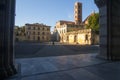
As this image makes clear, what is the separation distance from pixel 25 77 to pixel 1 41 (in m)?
1.22

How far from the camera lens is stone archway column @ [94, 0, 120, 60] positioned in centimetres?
802

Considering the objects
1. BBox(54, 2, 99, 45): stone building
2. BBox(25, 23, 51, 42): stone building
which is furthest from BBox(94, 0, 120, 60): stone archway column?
BBox(25, 23, 51, 42): stone building

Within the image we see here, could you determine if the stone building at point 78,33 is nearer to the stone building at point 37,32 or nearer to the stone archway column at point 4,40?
the stone building at point 37,32

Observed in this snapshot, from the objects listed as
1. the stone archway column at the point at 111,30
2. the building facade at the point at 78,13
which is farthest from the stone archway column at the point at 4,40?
the building facade at the point at 78,13

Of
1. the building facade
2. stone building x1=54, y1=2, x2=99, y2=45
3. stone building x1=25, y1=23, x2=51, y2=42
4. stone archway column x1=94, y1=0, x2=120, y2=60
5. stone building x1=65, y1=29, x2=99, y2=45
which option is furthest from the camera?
stone building x1=25, y1=23, x2=51, y2=42

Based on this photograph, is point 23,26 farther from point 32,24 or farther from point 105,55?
point 105,55

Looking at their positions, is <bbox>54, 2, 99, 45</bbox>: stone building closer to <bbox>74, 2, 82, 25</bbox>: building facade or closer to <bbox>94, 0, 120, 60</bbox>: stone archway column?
<bbox>74, 2, 82, 25</bbox>: building facade

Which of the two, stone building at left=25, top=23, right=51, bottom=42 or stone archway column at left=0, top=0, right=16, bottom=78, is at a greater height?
stone building at left=25, top=23, right=51, bottom=42

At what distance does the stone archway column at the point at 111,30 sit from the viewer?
8023 mm

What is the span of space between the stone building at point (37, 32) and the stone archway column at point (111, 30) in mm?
64141

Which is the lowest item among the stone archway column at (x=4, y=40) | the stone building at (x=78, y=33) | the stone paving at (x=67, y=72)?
the stone paving at (x=67, y=72)

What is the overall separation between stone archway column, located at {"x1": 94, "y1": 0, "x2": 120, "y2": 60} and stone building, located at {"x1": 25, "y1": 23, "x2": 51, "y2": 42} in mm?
64141

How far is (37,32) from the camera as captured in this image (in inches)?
2908

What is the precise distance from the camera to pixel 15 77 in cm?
417
